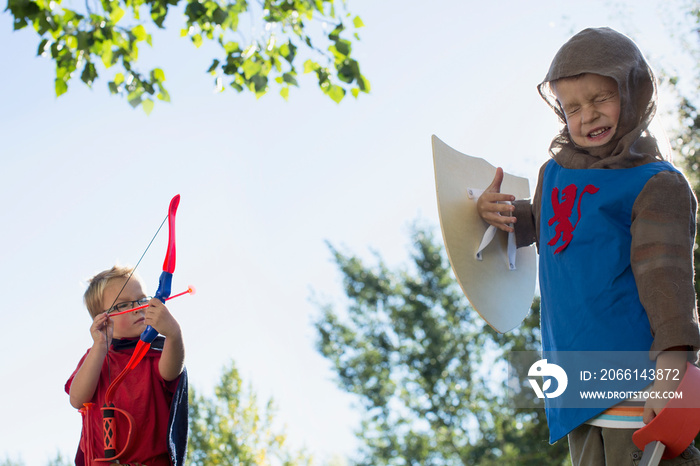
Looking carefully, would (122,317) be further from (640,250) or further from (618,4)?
(618,4)

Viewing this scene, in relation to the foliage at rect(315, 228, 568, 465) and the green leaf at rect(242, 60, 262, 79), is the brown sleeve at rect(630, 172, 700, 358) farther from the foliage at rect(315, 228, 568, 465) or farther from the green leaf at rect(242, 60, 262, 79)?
the foliage at rect(315, 228, 568, 465)

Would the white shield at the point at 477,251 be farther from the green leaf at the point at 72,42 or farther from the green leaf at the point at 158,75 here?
the green leaf at the point at 72,42

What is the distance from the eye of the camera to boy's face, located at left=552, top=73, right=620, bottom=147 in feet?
6.61

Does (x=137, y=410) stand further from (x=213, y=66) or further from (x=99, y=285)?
(x=213, y=66)

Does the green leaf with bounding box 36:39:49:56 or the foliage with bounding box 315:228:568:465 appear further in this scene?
the foliage with bounding box 315:228:568:465

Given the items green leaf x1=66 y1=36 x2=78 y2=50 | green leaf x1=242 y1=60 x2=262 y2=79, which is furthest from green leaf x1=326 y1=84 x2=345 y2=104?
green leaf x1=66 y1=36 x2=78 y2=50

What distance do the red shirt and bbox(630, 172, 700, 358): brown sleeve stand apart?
178 centimetres

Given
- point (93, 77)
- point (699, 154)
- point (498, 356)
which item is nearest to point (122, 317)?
point (93, 77)

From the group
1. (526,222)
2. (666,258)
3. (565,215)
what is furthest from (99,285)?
(666,258)

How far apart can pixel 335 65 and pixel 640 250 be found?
3845 mm

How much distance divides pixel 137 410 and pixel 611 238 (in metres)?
1.80

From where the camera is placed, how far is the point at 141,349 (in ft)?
9.02

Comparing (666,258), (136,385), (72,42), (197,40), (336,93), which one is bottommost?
(666,258)

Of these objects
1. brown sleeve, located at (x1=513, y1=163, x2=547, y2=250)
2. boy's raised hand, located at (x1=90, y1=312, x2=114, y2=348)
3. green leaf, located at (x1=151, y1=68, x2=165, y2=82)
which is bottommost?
brown sleeve, located at (x1=513, y1=163, x2=547, y2=250)
